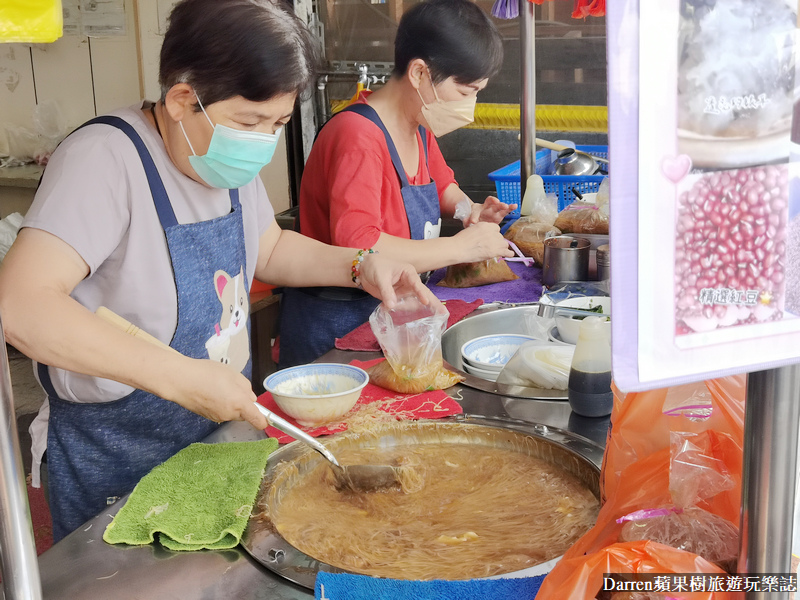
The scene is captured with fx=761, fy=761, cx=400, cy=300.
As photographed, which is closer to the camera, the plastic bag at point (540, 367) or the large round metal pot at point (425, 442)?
the large round metal pot at point (425, 442)

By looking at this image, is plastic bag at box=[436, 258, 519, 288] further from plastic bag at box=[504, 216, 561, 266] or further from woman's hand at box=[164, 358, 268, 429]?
woman's hand at box=[164, 358, 268, 429]

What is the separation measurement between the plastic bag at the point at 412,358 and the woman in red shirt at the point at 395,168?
65cm

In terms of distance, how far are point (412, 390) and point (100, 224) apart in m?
0.80

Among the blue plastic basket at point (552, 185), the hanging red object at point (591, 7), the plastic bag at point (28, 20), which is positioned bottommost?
the blue plastic basket at point (552, 185)

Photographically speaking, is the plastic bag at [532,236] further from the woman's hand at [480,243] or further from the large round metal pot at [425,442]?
the large round metal pot at [425,442]

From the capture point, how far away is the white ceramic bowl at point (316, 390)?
5.42ft

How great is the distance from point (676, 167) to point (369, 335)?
1794 mm

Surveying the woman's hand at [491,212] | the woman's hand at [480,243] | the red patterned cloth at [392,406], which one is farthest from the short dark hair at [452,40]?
the red patterned cloth at [392,406]

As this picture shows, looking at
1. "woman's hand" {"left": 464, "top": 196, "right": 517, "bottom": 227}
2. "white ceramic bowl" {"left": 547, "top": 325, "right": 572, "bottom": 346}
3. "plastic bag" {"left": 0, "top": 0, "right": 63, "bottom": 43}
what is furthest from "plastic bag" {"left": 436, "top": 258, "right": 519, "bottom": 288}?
"plastic bag" {"left": 0, "top": 0, "right": 63, "bottom": 43}

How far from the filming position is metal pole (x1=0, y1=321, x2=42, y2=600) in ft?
2.55

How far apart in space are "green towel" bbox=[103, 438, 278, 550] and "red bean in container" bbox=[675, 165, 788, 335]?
0.88 metres

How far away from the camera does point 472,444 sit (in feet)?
5.38

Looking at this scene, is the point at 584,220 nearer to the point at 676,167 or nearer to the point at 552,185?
the point at 552,185

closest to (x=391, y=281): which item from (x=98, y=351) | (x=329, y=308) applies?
(x=329, y=308)
